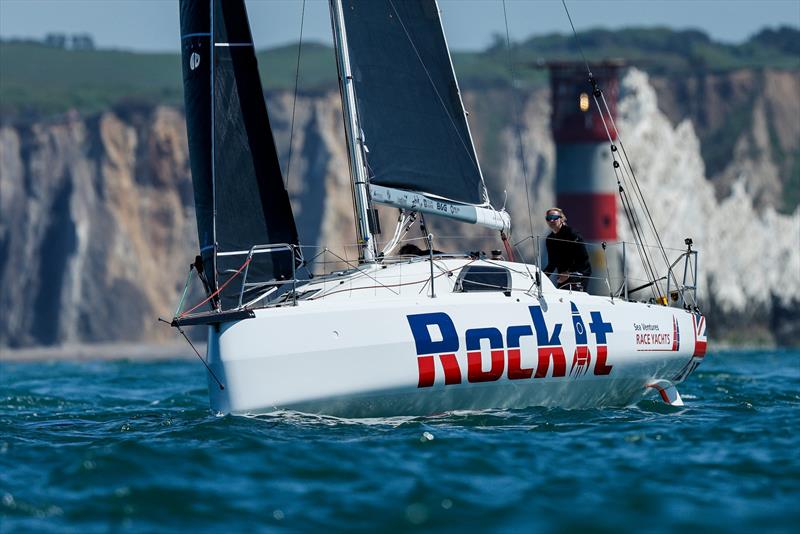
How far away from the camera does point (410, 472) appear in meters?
10.4

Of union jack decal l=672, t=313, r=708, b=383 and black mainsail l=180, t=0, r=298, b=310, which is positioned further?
union jack decal l=672, t=313, r=708, b=383

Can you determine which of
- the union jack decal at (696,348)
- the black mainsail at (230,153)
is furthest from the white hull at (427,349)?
the black mainsail at (230,153)

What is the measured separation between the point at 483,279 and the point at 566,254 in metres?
1.73

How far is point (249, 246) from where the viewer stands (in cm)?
1436

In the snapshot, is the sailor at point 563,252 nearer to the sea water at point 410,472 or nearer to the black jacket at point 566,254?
the black jacket at point 566,254

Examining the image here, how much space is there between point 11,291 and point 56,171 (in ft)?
16.2

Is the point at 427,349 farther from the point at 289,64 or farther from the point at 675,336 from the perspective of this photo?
the point at 289,64

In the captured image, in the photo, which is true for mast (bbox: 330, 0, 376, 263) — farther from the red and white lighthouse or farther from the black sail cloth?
the red and white lighthouse

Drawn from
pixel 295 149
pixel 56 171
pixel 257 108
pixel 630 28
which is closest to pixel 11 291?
pixel 56 171

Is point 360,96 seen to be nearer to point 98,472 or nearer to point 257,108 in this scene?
point 257,108

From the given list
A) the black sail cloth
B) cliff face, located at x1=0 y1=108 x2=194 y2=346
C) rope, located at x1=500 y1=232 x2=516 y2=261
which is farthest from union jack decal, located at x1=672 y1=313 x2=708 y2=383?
cliff face, located at x1=0 y1=108 x2=194 y2=346

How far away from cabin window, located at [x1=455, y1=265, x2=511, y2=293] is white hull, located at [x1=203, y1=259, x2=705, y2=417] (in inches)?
3.7

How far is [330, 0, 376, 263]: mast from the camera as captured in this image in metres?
14.8

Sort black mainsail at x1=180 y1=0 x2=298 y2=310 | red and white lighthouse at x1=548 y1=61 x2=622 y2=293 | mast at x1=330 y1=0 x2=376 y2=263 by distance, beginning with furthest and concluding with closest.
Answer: red and white lighthouse at x1=548 y1=61 x2=622 y2=293 → mast at x1=330 y1=0 x2=376 y2=263 → black mainsail at x1=180 y1=0 x2=298 y2=310
